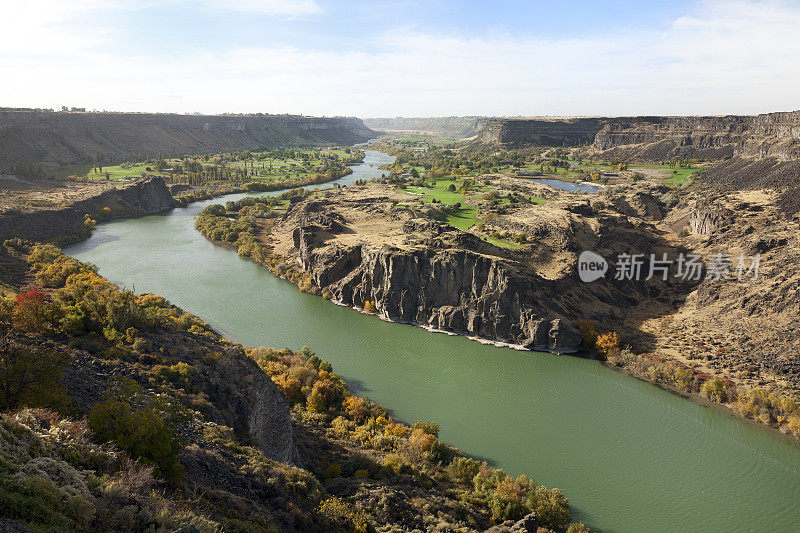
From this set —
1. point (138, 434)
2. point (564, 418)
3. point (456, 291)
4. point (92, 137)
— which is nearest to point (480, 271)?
point (456, 291)

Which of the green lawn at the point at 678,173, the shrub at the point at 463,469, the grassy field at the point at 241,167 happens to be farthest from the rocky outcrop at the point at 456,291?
the grassy field at the point at 241,167

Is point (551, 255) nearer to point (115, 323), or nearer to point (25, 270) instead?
point (115, 323)

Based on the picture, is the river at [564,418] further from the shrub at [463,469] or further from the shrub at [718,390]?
the shrub at [463,469]

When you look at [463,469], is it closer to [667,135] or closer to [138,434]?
[138,434]

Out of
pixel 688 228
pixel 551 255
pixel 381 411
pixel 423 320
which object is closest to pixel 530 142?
pixel 688 228

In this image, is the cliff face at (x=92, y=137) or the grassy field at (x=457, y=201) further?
the cliff face at (x=92, y=137)

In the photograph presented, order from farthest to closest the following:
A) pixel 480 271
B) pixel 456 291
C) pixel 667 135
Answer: pixel 667 135 < pixel 456 291 < pixel 480 271

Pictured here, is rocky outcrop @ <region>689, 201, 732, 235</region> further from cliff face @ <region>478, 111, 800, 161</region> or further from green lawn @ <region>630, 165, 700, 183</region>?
green lawn @ <region>630, 165, 700, 183</region>
